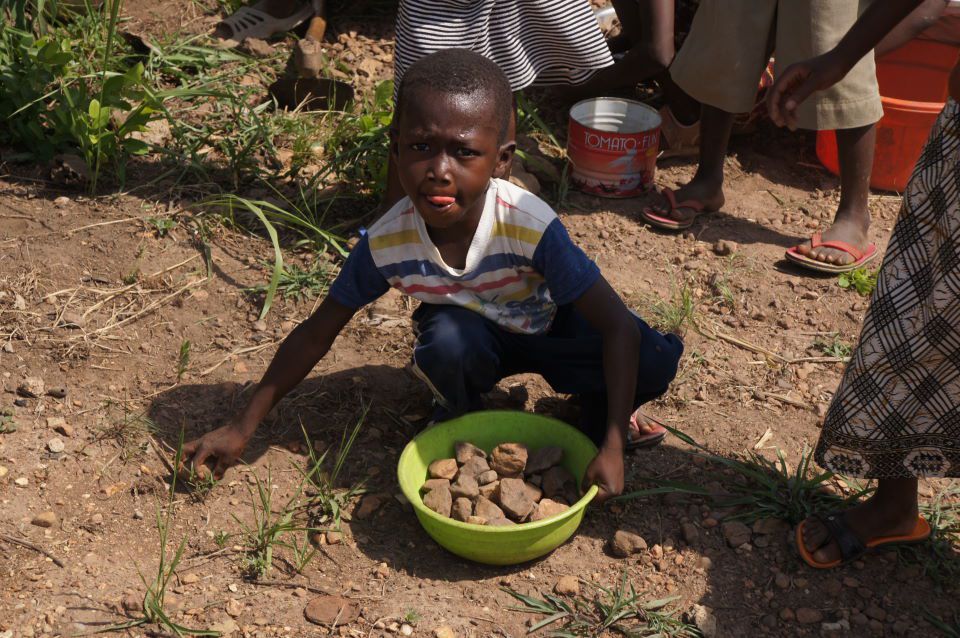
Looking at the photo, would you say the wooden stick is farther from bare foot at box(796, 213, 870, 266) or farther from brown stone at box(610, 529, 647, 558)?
bare foot at box(796, 213, 870, 266)

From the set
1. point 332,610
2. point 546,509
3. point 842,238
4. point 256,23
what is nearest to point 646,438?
point 546,509

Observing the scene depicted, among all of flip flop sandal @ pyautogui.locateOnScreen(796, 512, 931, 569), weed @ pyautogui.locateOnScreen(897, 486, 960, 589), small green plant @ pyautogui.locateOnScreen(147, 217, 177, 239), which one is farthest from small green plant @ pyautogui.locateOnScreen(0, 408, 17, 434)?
weed @ pyautogui.locateOnScreen(897, 486, 960, 589)

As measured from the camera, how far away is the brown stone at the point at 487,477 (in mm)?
2357

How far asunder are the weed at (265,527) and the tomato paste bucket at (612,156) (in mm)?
1847

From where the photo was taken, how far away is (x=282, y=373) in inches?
93.8

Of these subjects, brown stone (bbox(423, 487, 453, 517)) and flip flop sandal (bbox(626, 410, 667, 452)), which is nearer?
brown stone (bbox(423, 487, 453, 517))

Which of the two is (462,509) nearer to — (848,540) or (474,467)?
(474,467)

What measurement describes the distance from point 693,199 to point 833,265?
56cm

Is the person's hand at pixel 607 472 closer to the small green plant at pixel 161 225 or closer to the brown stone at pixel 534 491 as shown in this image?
the brown stone at pixel 534 491

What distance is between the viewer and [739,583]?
2.25 m

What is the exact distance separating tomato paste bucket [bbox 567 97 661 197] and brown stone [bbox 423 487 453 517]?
183 cm

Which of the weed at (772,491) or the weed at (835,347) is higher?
the weed at (835,347)

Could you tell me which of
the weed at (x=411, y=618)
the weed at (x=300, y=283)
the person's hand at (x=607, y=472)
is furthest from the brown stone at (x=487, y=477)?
the weed at (x=300, y=283)

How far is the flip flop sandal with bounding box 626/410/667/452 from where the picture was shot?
261 cm
